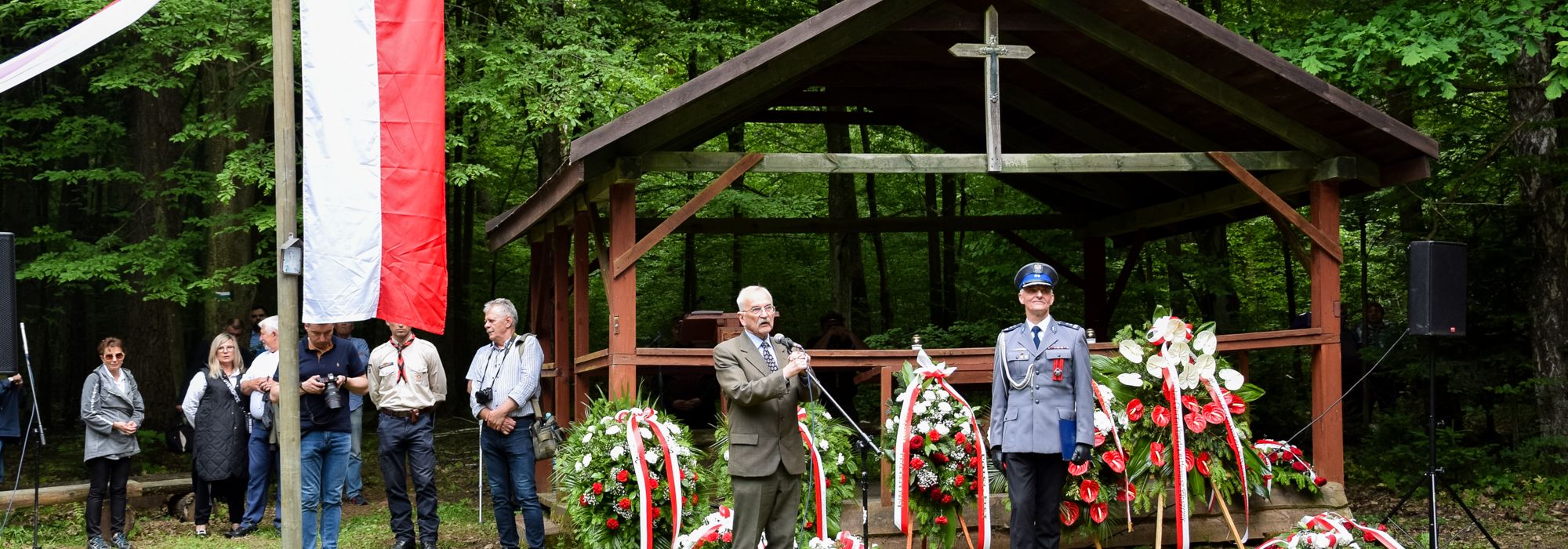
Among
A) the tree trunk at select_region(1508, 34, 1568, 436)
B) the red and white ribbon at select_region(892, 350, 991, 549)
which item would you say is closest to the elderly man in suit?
the red and white ribbon at select_region(892, 350, 991, 549)

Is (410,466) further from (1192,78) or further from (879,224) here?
(879,224)

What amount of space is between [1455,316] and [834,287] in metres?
12.0

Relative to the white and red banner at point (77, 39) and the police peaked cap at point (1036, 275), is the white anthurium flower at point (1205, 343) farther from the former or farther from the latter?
the white and red banner at point (77, 39)

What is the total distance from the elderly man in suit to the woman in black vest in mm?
5831

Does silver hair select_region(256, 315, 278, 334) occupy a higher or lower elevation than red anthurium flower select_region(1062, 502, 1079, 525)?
higher

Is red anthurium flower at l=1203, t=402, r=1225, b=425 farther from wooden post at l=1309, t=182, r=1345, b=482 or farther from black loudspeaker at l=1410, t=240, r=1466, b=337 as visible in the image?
wooden post at l=1309, t=182, r=1345, b=482

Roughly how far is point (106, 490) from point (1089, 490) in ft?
23.0

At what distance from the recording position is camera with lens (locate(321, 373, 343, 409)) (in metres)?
8.84

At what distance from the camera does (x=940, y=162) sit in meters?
9.23

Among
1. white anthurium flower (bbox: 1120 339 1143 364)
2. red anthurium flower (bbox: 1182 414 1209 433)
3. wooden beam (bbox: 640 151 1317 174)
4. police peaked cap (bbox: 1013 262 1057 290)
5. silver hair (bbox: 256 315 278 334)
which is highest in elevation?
wooden beam (bbox: 640 151 1317 174)

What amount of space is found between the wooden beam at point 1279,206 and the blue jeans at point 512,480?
507 centimetres

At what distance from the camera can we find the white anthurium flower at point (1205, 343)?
28.0ft

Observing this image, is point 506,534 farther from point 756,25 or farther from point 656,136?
point 756,25

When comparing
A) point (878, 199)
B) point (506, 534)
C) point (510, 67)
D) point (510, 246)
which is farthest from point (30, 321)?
point (506, 534)
